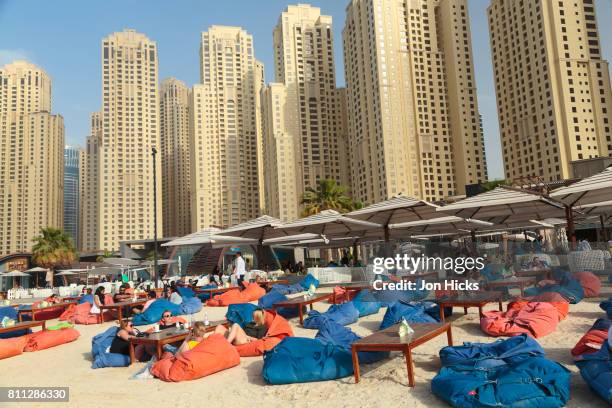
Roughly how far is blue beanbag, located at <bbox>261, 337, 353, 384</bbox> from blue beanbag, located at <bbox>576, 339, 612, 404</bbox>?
2.66m

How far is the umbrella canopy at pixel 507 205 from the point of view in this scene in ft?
42.9

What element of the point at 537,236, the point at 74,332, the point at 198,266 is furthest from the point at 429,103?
the point at 74,332

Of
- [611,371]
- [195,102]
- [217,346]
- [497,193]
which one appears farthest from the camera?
[195,102]

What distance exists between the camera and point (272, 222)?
20.0 metres

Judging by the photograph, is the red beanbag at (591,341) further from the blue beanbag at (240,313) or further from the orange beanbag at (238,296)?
the orange beanbag at (238,296)

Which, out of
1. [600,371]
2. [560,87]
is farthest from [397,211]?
[560,87]

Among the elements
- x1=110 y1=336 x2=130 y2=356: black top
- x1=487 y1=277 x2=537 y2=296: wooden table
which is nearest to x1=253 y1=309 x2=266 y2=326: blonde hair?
x1=110 y1=336 x2=130 y2=356: black top

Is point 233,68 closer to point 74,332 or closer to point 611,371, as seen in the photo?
point 74,332

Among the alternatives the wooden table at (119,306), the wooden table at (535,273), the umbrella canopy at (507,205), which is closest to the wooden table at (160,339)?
the wooden table at (119,306)

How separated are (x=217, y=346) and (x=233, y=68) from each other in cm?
10061

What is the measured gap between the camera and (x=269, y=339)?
846 centimetres

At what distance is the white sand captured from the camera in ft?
18.1

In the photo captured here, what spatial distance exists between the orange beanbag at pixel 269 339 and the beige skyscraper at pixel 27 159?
10499 centimetres

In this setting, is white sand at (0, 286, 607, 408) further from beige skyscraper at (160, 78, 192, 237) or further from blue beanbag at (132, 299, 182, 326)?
beige skyscraper at (160, 78, 192, 237)
